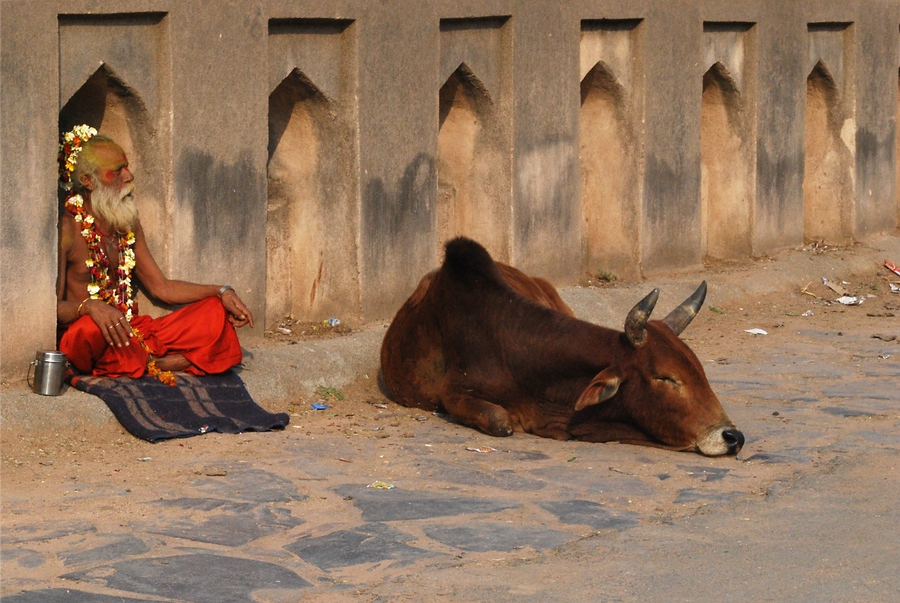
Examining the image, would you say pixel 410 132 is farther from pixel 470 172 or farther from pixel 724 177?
pixel 724 177

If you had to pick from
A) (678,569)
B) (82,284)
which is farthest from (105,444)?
(678,569)

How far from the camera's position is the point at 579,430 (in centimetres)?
743

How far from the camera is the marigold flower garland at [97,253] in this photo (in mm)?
7566

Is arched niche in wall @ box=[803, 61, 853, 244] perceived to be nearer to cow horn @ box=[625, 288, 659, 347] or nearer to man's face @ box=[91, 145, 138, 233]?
cow horn @ box=[625, 288, 659, 347]

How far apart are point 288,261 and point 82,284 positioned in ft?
6.55

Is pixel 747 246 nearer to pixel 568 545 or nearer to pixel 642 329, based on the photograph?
pixel 642 329

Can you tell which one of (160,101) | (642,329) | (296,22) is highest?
(296,22)

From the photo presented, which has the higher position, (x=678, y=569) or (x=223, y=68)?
(x=223, y=68)

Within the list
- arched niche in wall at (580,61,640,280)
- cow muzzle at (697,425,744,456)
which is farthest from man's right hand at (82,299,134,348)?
arched niche in wall at (580,61,640,280)

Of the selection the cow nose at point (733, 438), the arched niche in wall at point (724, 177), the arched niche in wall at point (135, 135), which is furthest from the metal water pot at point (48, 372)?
the arched niche in wall at point (724, 177)

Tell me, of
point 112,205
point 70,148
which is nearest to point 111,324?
point 112,205

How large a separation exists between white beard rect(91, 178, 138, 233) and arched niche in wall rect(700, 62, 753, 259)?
6743mm

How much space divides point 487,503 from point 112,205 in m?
2.76

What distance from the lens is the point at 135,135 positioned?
807cm
